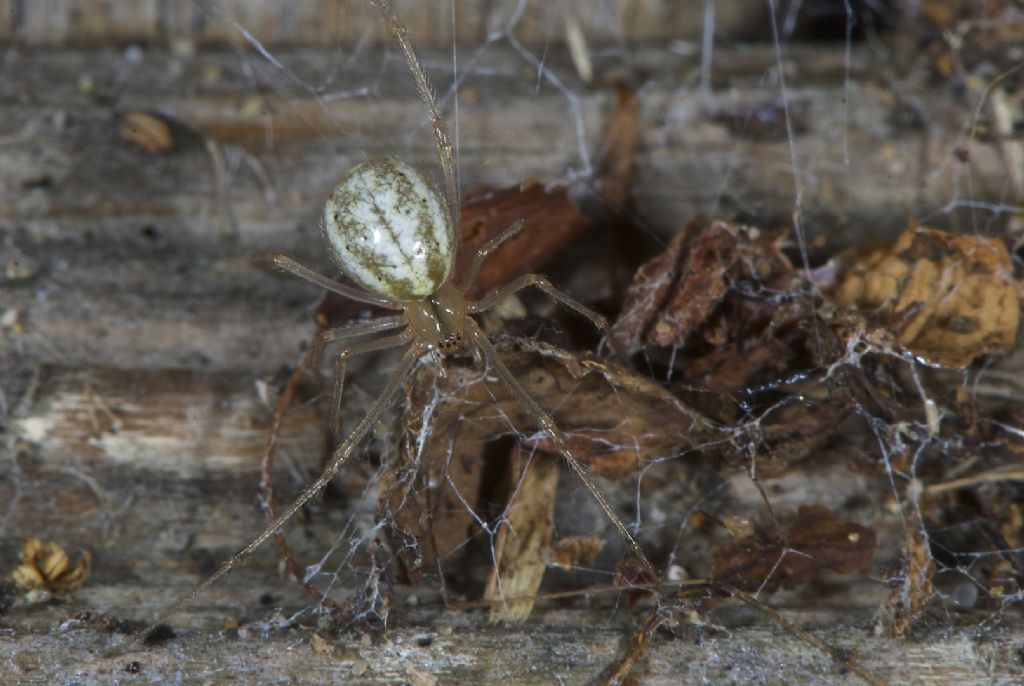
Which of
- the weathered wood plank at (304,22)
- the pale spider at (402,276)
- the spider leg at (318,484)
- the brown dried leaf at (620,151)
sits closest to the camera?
the spider leg at (318,484)

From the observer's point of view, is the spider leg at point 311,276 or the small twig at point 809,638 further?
the spider leg at point 311,276

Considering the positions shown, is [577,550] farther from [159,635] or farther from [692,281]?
[159,635]

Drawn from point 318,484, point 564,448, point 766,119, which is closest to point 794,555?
point 564,448

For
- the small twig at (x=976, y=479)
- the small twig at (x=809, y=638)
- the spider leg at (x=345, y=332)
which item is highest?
the spider leg at (x=345, y=332)

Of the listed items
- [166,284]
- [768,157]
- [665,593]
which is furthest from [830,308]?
[166,284]

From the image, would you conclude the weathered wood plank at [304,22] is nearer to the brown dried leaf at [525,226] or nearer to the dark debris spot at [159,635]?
the brown dried leaf at [525,226]

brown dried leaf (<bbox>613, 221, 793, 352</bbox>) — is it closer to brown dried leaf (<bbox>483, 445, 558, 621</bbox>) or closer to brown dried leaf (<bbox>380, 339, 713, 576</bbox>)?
brown dried leaf (<bbox>380, 339, 713, 576</bbox>)

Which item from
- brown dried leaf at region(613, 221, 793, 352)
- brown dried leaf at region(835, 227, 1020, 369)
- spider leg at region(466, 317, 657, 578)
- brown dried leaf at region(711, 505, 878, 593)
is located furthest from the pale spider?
brown dried leaf at region(835, 227, 1020, 369)

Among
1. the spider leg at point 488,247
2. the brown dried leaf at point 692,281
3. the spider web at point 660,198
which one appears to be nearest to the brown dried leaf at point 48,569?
the spider web at point 660,198
